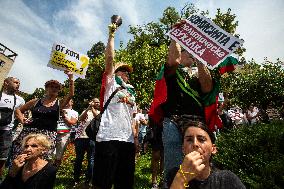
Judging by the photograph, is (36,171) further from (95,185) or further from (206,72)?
(206,72)

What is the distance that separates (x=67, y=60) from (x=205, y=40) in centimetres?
352

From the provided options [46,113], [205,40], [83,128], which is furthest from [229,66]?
[83,128]

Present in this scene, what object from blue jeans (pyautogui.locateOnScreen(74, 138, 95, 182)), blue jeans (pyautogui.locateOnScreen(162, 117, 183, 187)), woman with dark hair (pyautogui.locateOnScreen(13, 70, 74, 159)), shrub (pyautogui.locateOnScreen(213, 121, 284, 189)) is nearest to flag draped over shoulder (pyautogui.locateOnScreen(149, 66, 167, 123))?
blue jeans (pyautogui.locateOnScreen(162, 117, 183, 187))

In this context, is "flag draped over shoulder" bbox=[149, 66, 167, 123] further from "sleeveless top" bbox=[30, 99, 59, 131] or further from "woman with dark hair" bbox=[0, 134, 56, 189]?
"sleeveless top" bbox=[30, 99, 59, 131]

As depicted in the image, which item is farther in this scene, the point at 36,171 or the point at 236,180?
the point at 36,171

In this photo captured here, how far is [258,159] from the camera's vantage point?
15.2ft

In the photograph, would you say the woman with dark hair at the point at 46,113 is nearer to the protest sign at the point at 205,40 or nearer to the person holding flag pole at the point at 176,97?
the person holding flag pole at the point at 176,97

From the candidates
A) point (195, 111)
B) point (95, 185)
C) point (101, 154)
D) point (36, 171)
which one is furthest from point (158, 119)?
point (36, 171)

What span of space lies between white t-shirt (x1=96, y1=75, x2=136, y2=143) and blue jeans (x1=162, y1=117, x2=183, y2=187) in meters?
0.96

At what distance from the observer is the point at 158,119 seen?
3822 mm

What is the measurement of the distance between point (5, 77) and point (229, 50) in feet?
17.7

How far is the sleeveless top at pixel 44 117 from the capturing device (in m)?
5.56

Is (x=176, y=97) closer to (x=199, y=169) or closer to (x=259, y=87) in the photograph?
(x=199, y=169)

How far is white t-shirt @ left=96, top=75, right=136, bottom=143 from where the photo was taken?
439 cm
